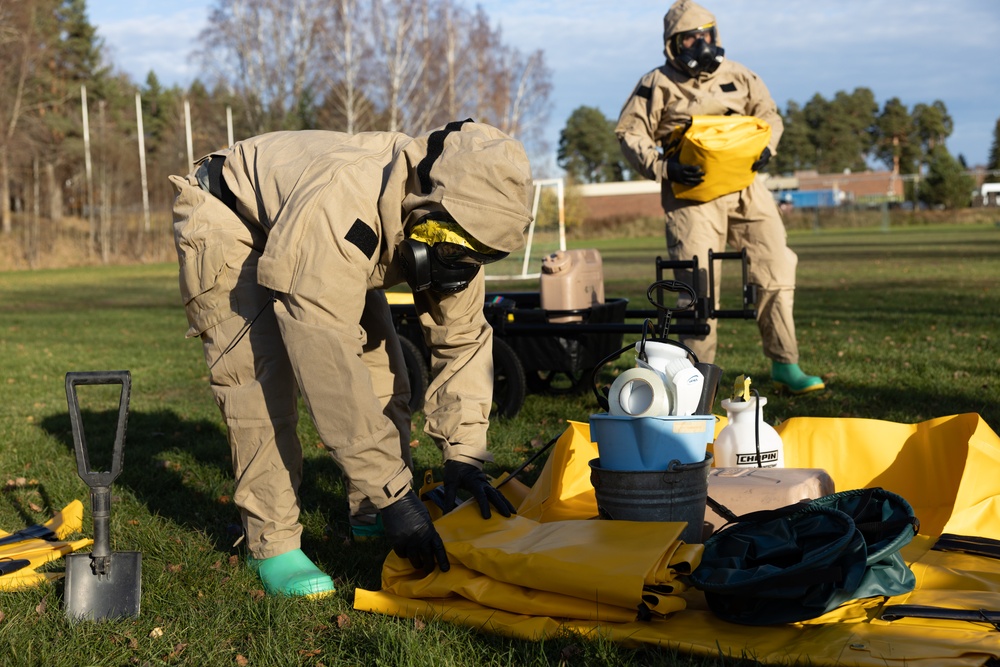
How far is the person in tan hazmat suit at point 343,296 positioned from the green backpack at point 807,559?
86cm

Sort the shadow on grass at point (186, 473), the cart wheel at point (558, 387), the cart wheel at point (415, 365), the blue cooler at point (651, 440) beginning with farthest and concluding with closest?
the cart wheel at point (558, 387)
the cart wheel at point (415, 365)
the shadow on grass at point (186, 473)
the blue cooler at point (651, 440)

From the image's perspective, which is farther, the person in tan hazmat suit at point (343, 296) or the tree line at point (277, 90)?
the tree line at point (277, 90)

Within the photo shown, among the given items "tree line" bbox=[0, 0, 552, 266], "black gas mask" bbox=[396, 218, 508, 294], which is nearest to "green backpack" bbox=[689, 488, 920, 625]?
"black gas mask" bbox=[396, 218, 508, 294]

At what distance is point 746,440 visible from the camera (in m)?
4.17

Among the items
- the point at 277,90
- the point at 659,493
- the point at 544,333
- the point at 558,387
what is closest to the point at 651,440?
the point at 659,493

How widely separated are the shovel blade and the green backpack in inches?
71.7

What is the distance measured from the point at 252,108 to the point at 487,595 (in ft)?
141

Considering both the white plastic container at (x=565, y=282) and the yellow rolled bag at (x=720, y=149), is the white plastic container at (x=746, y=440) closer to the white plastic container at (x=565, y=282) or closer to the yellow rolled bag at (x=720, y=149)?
the white plastic container at (x=565, y=282)

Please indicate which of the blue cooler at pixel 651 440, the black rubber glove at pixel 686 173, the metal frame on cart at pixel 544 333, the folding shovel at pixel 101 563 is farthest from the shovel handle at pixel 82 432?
the black rubber glove at pixel 686 173

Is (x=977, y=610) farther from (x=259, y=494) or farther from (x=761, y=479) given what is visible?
(x=259, y=494)

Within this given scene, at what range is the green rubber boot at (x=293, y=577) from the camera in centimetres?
336

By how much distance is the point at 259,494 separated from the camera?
3582 millimetres

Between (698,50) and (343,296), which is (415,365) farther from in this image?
(343,296)

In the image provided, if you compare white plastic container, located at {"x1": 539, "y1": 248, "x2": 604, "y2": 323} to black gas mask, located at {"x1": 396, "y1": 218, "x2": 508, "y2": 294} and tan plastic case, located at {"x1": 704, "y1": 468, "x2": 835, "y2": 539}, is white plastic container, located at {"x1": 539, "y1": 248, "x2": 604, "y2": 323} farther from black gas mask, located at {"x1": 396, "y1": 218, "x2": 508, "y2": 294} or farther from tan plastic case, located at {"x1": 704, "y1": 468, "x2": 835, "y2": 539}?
black gas mask, located at {"x1": 396, "y1": 218, "x2": 508, "y2": 294}
